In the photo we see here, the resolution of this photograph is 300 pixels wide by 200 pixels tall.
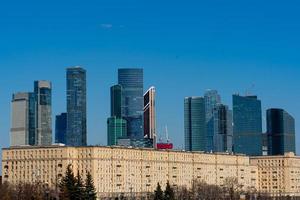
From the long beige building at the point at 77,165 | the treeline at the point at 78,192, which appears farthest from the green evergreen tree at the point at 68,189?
the long beige building at the point at 77,165

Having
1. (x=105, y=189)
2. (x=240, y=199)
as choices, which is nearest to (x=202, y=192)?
(x=240, y=199)

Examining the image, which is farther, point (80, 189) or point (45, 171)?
point (45, 171)

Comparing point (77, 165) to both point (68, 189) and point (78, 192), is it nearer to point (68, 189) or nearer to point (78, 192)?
point (78, 192)

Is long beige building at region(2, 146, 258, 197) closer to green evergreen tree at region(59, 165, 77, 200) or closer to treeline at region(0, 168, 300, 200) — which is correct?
treeline at region(0, 168, 300, 200)

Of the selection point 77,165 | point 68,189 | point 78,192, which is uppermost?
point 77,165

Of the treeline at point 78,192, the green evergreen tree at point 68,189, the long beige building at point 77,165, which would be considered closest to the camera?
the green evergreen tree at point 68,189

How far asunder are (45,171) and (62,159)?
5063 mm

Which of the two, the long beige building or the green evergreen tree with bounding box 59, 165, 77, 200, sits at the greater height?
the long beige building

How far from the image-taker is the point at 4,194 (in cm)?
12950

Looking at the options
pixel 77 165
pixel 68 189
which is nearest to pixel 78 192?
pixel 68 189

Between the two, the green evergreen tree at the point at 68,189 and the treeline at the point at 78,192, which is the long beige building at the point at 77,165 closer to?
the treeline at the point at 78,192

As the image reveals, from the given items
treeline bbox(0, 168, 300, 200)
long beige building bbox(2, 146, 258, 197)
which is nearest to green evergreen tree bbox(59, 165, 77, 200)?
treeline bbox(0, 168, 300, 200)

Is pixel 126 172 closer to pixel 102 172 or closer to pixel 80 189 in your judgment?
pixel 102 172

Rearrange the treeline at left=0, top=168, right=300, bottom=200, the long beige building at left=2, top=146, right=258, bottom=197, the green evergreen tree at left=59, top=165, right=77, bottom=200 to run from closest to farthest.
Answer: the green evergreen tree at left=59, top=165, right=77, bottom=200 → the treeline at left=0, top=168, right=300, bottom=200 → the long beige building at left=2, top=146, right=258, bottom=197
